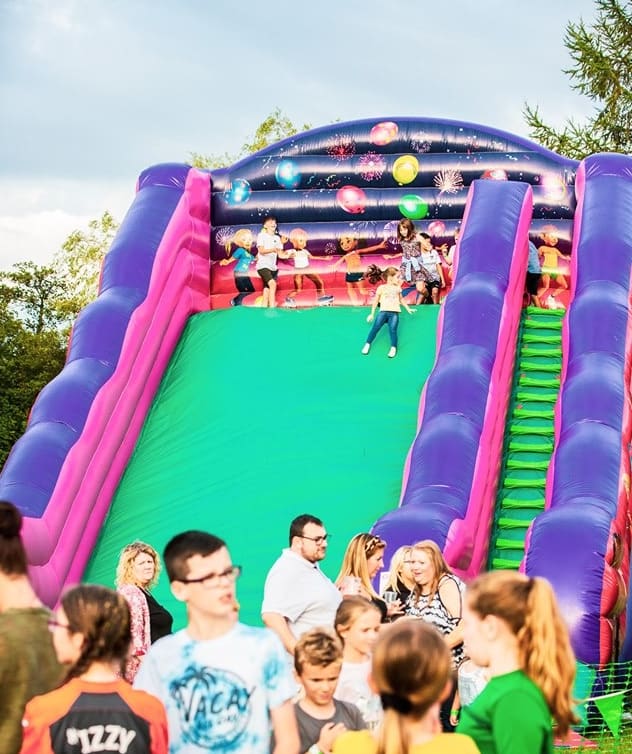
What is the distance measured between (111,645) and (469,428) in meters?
5.70

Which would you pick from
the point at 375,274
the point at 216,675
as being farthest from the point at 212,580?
the point at 375,274

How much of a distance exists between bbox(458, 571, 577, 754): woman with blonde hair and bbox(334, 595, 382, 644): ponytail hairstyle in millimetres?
1221

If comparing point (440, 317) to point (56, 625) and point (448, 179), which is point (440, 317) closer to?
point (448, 179)

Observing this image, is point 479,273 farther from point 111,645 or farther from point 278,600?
point 111,645

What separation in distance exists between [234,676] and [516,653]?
625 millimetres

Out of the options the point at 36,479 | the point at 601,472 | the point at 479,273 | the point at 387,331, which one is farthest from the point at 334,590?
the point at 387,331

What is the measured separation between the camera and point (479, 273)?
392 inches

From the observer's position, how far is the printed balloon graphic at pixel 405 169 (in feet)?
39.5

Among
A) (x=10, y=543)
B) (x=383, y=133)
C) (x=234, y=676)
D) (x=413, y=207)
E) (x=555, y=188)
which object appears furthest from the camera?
(x=383, y=133)

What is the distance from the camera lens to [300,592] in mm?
5500

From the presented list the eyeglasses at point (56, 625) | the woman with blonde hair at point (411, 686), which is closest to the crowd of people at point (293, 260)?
the eyeglasses at point (56, 625)

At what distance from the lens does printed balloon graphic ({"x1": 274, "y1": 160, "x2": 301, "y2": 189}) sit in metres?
12.2

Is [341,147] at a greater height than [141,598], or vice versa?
[341,147]

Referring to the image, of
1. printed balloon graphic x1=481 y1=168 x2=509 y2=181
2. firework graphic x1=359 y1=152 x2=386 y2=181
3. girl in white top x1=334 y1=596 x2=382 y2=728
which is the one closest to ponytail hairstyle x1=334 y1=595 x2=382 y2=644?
girl in white top x1=334 y1=596 x2=382 y2=728
